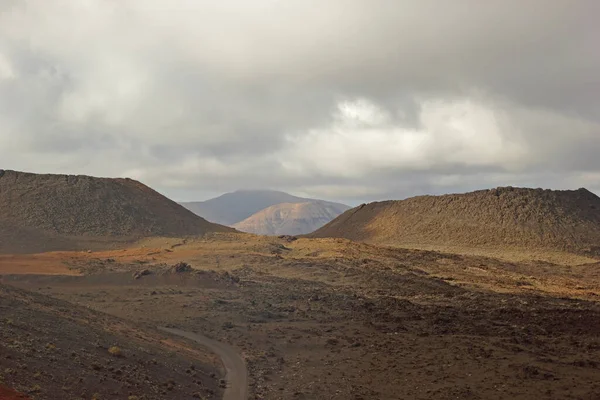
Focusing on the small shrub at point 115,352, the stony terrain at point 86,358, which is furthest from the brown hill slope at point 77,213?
the small shrub at point 115,352

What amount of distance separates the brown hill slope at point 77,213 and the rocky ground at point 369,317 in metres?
18.0

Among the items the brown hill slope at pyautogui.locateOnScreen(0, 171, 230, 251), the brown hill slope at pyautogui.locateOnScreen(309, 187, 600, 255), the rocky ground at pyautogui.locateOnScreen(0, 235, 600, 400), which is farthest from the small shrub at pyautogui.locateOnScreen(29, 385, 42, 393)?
the brown hill slope at pyautogui.locateOnScreen(309, 187, 600, 255)

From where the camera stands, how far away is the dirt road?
64.3 ft

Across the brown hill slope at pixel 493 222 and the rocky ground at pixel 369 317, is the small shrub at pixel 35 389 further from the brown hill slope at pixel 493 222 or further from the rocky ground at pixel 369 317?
the brown hill slope at pixel 493 222

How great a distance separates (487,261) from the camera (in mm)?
68188

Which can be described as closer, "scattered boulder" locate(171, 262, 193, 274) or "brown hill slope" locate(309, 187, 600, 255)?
"scattered boulder" locate(171, 262, 193, 274)

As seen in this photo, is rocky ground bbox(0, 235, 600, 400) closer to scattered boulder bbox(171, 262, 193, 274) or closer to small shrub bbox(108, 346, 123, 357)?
scattered boulder bbox(171, 262, 193, 274)

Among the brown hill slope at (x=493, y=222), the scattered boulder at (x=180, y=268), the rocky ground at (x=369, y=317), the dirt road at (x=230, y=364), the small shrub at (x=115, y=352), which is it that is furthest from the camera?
the brown hill slope at (x=493, y=222)

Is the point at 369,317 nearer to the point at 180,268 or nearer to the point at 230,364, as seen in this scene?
the point at 230,364

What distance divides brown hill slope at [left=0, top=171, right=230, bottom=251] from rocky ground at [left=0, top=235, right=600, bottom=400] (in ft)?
59.0

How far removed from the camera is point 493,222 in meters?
97.2

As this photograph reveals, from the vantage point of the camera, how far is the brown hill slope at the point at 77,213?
7400cm

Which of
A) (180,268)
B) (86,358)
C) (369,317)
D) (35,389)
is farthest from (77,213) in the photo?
(35,389)

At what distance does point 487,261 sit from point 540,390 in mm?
50962
